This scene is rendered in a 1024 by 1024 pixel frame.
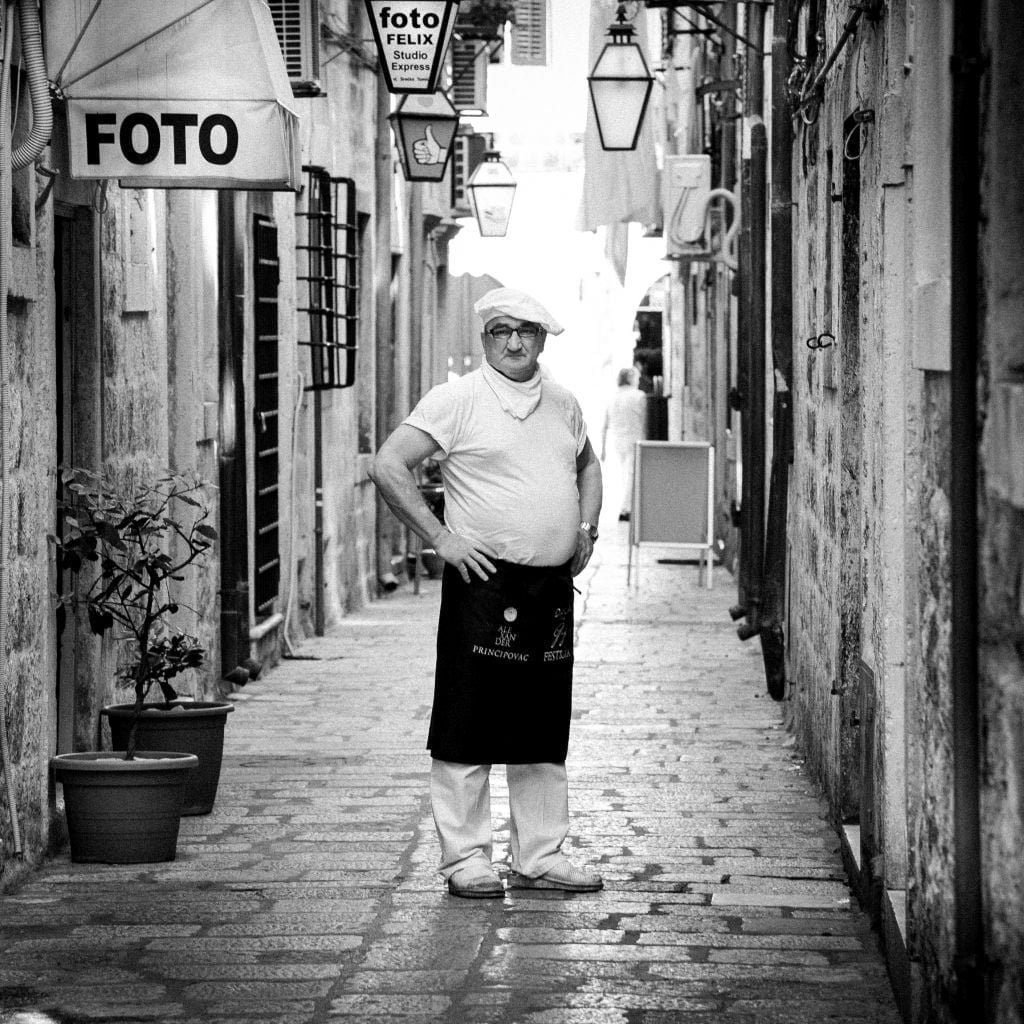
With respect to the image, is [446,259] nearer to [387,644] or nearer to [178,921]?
[387,644]

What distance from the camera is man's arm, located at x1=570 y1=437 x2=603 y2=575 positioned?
6598 millimetres

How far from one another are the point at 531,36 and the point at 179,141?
69.4 feet

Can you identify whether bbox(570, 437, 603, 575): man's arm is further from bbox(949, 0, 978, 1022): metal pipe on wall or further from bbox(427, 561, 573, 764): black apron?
bbox(949, 0, 978, 1022): metal pipe on wall

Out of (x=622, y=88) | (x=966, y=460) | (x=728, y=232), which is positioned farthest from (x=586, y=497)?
(x=728, y=232)

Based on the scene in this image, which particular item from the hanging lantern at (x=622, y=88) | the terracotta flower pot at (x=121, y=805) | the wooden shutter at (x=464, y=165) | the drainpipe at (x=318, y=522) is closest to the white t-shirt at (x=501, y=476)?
the terracotta flower pot at (x=121, y=805)

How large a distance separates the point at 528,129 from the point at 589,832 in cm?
3180

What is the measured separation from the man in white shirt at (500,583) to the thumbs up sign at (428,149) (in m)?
9.70

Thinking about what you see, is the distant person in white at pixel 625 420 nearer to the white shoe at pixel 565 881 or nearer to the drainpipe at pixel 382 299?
the drainpipe at pixel 382 299

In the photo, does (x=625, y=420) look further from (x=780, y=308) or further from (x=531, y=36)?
(x=780, y=308)

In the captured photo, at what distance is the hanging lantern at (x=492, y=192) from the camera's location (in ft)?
74.0

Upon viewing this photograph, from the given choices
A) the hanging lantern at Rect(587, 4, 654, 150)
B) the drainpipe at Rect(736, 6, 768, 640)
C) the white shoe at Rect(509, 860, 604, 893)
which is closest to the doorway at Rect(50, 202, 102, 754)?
the white shoe at Rect(509, 860, 604, 893)

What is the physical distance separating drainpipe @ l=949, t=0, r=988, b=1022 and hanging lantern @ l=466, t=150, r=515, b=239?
736 inches

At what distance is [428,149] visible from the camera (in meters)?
16.2

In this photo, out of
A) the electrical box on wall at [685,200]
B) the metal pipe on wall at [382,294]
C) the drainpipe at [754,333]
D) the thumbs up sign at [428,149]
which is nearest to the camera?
the drainpipe at [754,333]
